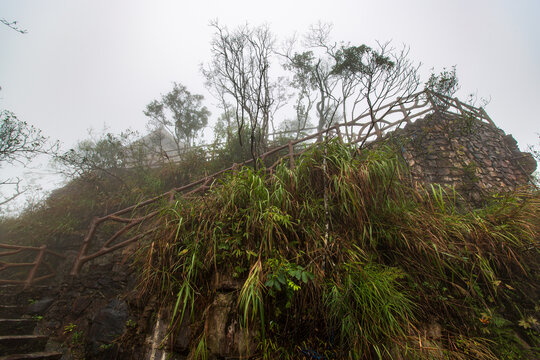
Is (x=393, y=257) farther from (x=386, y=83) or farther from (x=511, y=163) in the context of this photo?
(x=511, y=163)

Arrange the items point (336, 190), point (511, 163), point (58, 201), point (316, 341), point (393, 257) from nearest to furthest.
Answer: point (316, 341) → point (393, 257) → point (336, 190) → point (511, 163) → point (58, 201)

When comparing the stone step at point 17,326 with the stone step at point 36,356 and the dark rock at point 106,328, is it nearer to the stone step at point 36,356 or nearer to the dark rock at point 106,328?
the stone step at point 36,356

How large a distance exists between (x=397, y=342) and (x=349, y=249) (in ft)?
2.88

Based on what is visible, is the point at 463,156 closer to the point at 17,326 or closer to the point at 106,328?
the point at 106,328

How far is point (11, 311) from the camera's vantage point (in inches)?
152

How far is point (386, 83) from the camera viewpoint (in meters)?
3.66

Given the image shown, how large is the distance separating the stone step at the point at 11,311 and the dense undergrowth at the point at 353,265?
3152 millimetres

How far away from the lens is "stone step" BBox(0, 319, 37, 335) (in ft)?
11.3

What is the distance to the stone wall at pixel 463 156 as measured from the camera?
4199 mm

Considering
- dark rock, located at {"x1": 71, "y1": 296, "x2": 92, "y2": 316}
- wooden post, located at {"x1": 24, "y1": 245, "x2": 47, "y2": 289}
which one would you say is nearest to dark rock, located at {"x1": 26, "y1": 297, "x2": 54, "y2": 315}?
wooden post, located at {"x1": 24, "y1": 245, "x2": 47, "y2": 289}

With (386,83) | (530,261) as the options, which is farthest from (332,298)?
(386,83)

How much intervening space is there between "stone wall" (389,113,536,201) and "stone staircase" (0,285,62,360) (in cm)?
676

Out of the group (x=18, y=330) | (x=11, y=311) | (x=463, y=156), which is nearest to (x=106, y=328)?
(x=18, y=330)

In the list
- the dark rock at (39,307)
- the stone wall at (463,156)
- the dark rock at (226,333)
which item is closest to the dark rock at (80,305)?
the dark rock at (39,307)
